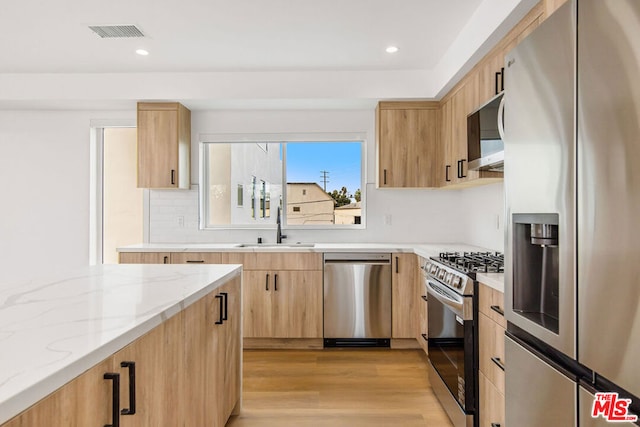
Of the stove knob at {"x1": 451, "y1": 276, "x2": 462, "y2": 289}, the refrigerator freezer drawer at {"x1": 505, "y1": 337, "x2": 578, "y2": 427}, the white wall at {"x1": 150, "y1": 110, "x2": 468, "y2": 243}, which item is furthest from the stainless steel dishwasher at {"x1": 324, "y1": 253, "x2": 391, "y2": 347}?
the refrigerator freezer drawer at {"x1": 505, "y1": 337, "x2": 578, "y2": 427}

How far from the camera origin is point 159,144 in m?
3.87

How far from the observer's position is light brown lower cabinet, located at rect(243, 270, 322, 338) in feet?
11.7

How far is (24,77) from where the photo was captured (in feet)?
12.6

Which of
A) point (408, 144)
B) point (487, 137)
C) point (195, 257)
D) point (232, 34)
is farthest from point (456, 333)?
point (232, 34)

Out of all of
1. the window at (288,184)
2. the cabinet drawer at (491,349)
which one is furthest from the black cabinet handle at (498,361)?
the window at (288,184)

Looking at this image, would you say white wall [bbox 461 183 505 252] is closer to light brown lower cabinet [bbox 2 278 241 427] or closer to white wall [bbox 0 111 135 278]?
light brown lower cabinet [bbox 2 278 241 427]

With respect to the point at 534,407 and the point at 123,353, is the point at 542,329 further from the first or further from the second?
the point at 123,353

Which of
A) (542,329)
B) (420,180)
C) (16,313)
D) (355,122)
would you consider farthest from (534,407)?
(355,122)

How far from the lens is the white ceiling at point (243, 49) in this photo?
2584 mm

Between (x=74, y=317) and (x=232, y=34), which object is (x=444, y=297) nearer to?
(x=74, y=317)

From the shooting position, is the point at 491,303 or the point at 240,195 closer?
the point at 491,303

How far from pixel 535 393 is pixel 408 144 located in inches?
109

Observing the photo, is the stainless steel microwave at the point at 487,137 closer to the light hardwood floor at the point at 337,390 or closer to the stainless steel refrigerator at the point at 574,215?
the stainless steel refrigerator at the point at 574,215
